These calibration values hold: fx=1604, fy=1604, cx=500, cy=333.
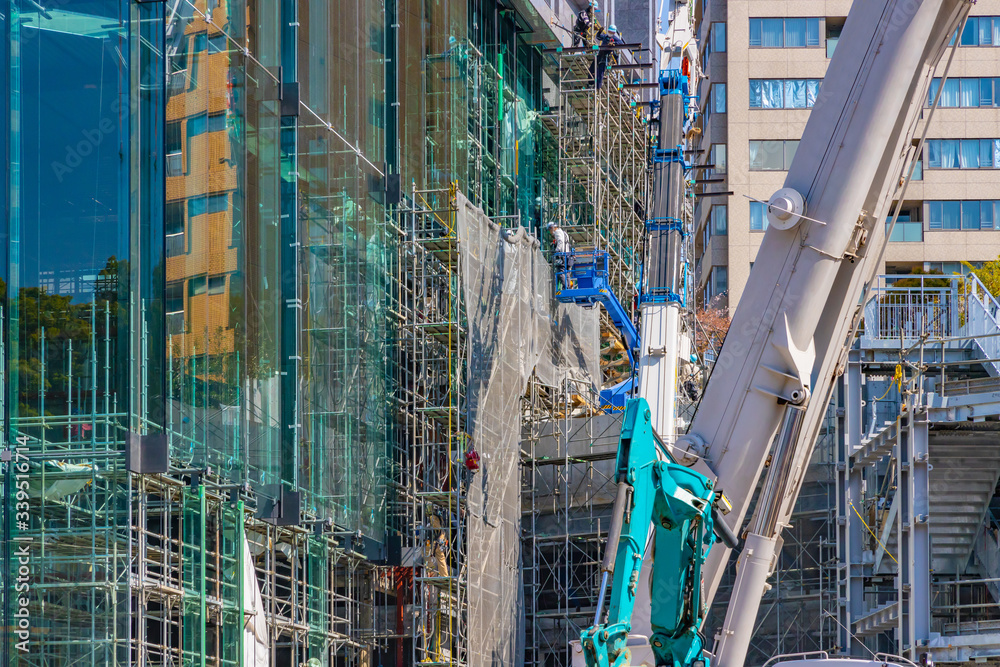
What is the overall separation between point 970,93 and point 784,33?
29.1 ft

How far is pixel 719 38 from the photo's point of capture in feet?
253

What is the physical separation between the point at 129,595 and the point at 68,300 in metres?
3.78

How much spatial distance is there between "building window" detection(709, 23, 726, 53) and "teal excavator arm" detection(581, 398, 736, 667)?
61.0m

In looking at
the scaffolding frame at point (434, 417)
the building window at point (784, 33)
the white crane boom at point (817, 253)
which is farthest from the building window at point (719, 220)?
the white crane boom at point (817, 253)

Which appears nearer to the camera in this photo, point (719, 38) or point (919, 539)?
point (919, 539)

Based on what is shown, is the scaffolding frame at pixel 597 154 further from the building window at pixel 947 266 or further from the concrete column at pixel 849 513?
the building window at pixel 947 266

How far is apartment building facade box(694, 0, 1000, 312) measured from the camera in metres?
71.8

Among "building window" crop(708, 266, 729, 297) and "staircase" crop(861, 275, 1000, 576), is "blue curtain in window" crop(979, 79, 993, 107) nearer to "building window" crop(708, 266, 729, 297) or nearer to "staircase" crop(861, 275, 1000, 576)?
"building window" crop(708, 266, 729, 297)

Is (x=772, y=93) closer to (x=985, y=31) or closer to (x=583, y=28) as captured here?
(x=985, y=31)

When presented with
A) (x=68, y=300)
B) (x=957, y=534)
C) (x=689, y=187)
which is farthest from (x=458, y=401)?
(x=689, y=187)

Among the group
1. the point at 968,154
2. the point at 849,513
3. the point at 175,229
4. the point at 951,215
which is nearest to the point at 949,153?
the point at 968,154

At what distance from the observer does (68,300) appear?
20203 millimetres

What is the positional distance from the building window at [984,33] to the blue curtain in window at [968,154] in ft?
15.0

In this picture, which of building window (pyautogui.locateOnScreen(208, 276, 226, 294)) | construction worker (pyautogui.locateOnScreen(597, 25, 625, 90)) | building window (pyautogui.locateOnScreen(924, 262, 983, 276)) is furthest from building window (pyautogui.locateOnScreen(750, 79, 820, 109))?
building window (pyautogui.locateOnScreen(208, 276, 226, 294))
